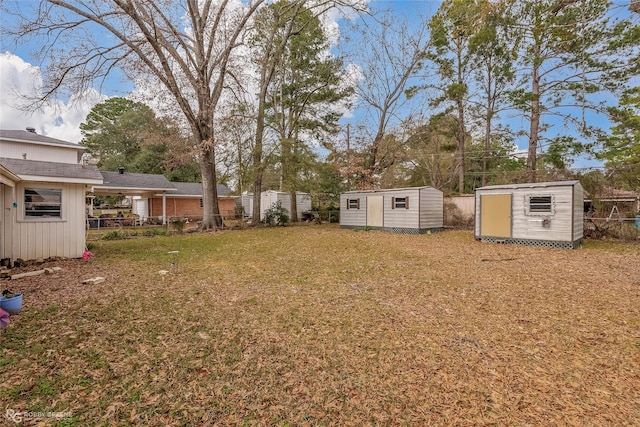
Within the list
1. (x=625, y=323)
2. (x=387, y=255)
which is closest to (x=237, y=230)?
(x=387, y=255)

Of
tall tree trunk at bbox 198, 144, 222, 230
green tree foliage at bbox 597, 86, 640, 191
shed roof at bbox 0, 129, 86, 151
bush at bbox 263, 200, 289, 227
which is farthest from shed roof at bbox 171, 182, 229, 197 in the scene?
green tree foliage at bbox 597, 86, 640, 191

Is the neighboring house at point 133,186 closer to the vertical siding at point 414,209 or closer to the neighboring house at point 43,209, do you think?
the neighboring house at point 43,209

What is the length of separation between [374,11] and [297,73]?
710 centimetres

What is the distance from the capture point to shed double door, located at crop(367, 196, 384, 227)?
13.5 metres

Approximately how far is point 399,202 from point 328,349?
10704 millimetres

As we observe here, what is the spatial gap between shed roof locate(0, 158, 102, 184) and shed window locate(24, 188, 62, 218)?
43 cm

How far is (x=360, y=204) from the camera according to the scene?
14.5 m

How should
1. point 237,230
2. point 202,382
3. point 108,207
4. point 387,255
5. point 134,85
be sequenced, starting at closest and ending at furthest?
point 202,382 < point 387,255 < point 134,85 < point 237,230 < point 108,207

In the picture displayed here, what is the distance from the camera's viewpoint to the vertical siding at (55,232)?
6.46 metres

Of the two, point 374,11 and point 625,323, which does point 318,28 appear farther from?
point 625,323

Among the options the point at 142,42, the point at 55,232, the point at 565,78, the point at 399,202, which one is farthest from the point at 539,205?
the point at 142,42

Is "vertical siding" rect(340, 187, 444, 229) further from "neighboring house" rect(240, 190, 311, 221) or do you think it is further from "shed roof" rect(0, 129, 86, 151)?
"shed roof" rect(0, 129, 86, 151)

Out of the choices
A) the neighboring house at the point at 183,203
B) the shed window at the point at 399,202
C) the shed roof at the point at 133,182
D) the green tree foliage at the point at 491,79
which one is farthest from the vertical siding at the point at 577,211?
the shed roof at the point at 133,182

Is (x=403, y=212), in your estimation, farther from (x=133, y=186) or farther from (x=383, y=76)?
(x=133, y=186)
